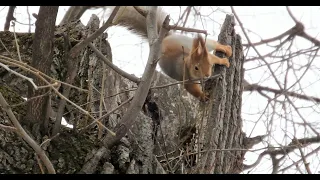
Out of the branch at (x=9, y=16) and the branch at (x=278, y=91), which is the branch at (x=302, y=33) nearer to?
the branch at (x=278, y=91)

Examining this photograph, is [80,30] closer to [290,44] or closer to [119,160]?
[119,160]

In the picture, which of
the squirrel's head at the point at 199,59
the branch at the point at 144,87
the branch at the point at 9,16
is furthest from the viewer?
the branch at the point at 9,16

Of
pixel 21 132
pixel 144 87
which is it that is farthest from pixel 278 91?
pixel 21 132

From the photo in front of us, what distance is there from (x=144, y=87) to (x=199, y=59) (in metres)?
2.25

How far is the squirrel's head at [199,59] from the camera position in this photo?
14.4 ft

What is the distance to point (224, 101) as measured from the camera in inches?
120

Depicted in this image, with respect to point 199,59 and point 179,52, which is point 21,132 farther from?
point 179,52

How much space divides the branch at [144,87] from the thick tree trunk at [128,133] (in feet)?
0.35

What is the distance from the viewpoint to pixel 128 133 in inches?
104

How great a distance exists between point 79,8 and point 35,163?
3.95 metres

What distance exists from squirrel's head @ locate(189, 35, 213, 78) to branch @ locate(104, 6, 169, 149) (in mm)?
1752

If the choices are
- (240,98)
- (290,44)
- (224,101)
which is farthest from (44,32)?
(290,44)

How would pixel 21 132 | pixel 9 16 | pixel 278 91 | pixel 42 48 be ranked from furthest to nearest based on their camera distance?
pixel 9 16
pixel 278 91
pixel 42 48
pixel 21 132

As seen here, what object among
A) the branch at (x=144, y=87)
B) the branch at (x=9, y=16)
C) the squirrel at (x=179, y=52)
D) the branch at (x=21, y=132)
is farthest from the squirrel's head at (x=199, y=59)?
the branch at (x=21, y=132)
